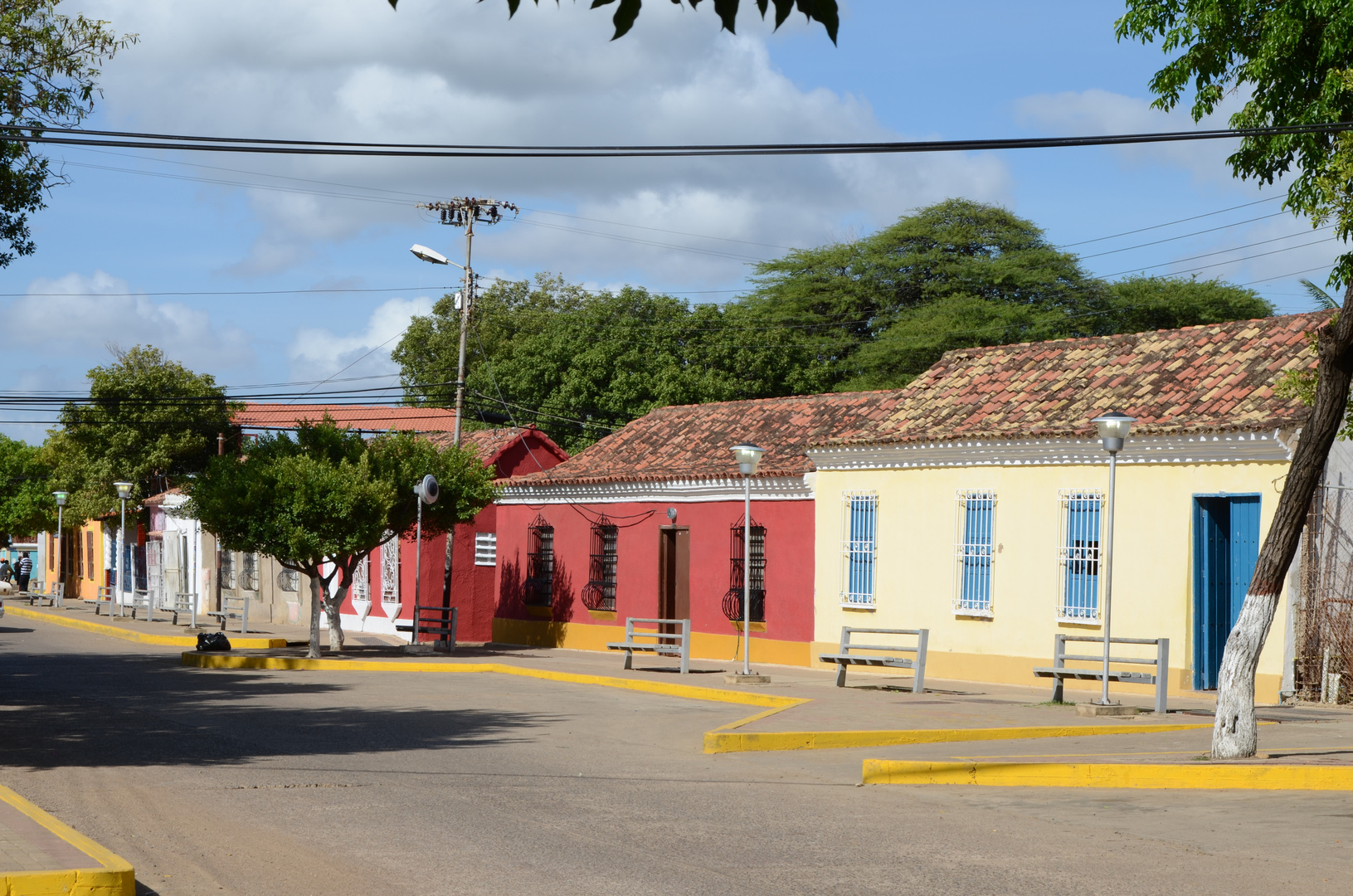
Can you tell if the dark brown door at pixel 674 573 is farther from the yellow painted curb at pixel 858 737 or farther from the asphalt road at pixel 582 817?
the yellow painted curb at pixel 858 737

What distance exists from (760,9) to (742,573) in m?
20.7

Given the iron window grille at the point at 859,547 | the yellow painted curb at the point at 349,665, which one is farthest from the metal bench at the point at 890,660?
the yellow painted curb at the point at 349,665

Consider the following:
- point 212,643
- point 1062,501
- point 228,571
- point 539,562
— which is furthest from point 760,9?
point 228,571

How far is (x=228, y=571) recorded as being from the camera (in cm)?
4103

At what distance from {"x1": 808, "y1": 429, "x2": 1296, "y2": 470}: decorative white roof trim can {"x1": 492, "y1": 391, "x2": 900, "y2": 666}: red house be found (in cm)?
79

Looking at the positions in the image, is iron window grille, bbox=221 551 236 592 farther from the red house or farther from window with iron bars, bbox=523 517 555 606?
window with iron bars, bbox=523 517 555 606

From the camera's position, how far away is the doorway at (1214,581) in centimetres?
1736

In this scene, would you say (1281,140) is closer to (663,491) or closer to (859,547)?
(859,547)

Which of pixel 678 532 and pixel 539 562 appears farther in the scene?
pixel 539 562

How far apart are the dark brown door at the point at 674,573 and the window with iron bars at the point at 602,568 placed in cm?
155

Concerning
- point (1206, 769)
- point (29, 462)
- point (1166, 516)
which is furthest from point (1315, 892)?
point (29, 462)

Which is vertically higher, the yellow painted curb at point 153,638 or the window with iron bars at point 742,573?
the window with iron bars at point 742,573

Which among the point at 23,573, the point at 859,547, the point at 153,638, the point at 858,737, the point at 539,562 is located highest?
the point at 859,547

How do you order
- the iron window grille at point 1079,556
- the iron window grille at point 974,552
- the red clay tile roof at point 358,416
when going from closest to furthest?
the iron window grille at point 1079,556, the iron window grille at point 974,552, the red clay tile roof at point 358,416
